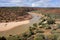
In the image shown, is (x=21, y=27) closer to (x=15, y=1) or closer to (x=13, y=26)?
(x=13, y=26)

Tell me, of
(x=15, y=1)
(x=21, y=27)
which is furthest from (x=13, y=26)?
(x=15, y=1)

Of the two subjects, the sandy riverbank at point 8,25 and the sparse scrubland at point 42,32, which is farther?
the sandy riverbank at point 8,25

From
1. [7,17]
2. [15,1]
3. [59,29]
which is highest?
[15,1]

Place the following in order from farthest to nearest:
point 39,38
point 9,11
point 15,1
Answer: point 9,11 < point 15,1 < point 39,38

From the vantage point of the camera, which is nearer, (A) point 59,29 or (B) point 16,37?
(B) point 16,37

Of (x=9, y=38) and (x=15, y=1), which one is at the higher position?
(x=15, y=1)

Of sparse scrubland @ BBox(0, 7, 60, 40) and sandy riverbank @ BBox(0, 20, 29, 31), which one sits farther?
sandy riverbank @ BBox(0, 20, 29, 31)

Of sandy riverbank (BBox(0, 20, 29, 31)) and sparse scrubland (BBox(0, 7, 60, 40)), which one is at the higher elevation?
sandy riverbank (BBox(0, 20, 29, 31))

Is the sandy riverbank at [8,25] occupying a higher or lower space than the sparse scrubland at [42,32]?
higher

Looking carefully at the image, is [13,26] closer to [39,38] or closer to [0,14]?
[0,14]

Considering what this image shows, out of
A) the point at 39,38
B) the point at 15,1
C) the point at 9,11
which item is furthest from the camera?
the point at 9,11

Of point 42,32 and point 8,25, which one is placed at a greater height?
point 8,25
